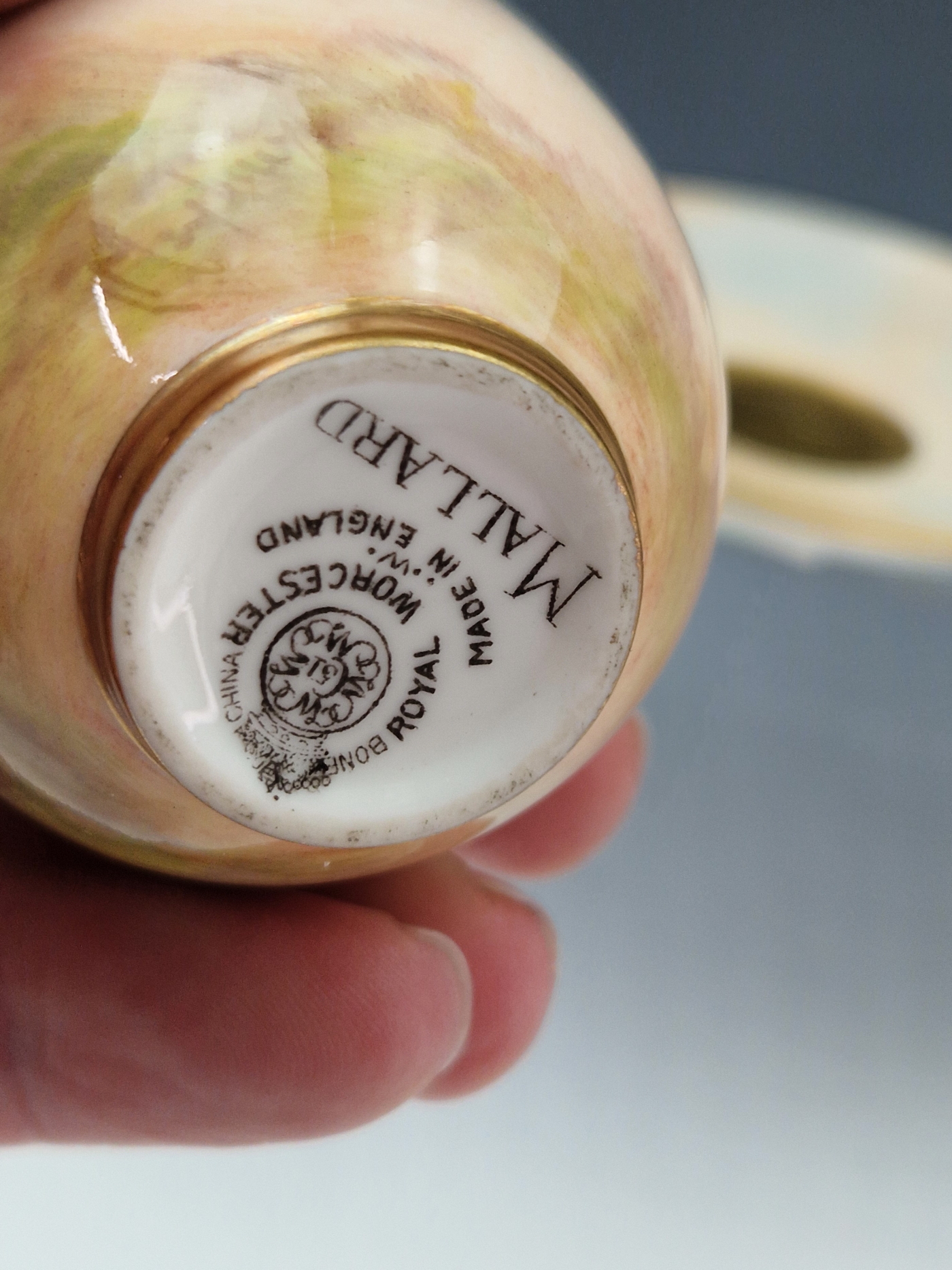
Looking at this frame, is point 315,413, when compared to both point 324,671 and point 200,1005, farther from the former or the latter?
point 200,1005

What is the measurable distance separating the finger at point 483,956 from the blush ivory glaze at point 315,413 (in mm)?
288

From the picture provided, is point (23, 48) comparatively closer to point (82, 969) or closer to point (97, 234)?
point (97, 234)

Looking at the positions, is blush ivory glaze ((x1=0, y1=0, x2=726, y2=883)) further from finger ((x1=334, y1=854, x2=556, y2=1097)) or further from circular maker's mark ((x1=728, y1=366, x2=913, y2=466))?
circular maker's mark ((x1=728, y1=366, x2=913, y2=466))

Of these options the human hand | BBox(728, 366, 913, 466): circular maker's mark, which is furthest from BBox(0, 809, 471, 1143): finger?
BBox(728, 366, 913, 466): circular maker's mark

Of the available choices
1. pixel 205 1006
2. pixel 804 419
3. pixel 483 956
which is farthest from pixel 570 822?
pixel 804 419

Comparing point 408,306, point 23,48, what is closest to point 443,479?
point 408,306

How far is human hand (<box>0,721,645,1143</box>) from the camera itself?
52 cm

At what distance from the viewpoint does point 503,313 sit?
1.09 ft

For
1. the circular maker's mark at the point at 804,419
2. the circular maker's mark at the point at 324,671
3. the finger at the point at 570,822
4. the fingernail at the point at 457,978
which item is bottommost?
the finger at the point at 570,822

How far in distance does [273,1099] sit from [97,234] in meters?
0.36

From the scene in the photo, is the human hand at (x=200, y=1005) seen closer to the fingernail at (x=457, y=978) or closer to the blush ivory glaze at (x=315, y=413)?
the fingernail at (x=457, y=978)

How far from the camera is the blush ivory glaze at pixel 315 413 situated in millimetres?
311

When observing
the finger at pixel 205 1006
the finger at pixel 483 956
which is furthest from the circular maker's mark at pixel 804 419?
the finger at pixel 205 1006

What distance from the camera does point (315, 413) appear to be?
0.31 meters
